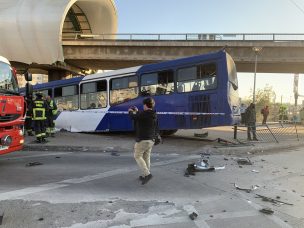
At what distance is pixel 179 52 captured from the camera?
35.8 meters

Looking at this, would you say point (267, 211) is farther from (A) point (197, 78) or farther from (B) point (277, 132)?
(B) point (277, 132)

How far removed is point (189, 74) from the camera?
14.2 m

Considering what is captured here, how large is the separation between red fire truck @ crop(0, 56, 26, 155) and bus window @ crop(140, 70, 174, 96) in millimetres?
6404

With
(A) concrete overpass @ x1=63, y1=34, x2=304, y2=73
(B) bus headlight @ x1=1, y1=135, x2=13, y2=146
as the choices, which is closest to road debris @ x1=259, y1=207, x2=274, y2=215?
(B) bus headlight @ x1=1, y1=135, x2=13, y2=146

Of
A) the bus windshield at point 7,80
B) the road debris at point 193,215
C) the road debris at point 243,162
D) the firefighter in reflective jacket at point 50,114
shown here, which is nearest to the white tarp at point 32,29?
the firefighter in reflective jacket at point 50,114

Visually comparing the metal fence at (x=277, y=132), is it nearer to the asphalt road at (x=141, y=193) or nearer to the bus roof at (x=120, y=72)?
the asphalt road at (x=141, y=193)

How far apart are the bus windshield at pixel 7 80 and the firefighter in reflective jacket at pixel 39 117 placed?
381cm

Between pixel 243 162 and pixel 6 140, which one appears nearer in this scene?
pixel 6 140

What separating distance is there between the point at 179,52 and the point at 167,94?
21799mm

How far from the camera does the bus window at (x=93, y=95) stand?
659 inches

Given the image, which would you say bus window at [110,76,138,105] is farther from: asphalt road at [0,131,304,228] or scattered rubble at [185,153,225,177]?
scattered rubble at [185,153,225,177]

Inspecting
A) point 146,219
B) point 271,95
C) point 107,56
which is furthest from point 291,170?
point 271,95

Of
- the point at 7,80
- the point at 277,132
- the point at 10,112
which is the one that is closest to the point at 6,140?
the point at 10,112

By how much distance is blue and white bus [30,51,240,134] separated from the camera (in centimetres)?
1361
